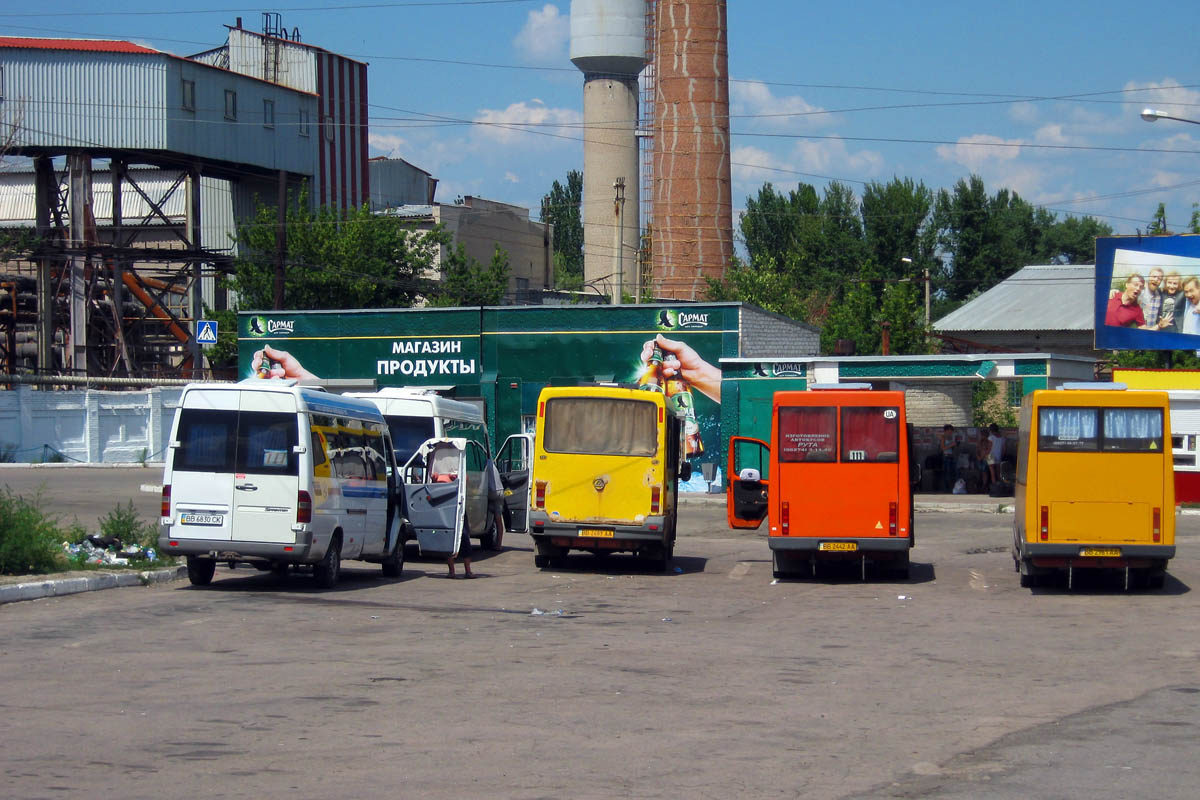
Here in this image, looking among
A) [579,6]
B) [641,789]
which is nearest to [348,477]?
[641,789]

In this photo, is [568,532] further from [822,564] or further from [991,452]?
[991,452]

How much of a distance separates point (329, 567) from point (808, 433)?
6767 millimetres

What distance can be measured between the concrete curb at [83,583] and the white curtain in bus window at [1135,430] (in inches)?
469

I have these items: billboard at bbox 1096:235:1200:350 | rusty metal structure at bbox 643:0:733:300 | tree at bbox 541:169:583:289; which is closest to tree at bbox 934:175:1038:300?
rusty metal structure at bbox 643:0:733:300

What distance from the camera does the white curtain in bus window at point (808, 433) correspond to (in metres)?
18.2

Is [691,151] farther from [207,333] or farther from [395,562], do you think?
[395,562]

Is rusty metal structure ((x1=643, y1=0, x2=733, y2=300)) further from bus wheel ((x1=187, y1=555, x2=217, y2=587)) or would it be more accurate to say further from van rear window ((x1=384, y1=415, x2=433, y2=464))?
bus wheel ((x1=187, y1=555, x2=217, y2=587))

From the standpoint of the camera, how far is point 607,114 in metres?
84.6

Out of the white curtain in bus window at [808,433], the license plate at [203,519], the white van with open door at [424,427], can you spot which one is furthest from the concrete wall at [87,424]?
Result: the white curtain in bus window at [808,433]

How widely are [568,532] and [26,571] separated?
7322 millimetres

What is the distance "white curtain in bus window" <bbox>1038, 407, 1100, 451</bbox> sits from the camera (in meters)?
16.7

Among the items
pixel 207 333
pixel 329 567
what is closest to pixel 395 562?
pixel 329 567

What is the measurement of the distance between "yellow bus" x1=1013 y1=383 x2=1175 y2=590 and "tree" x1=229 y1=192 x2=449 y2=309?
3943cm

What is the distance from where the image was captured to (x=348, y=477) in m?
16.6
